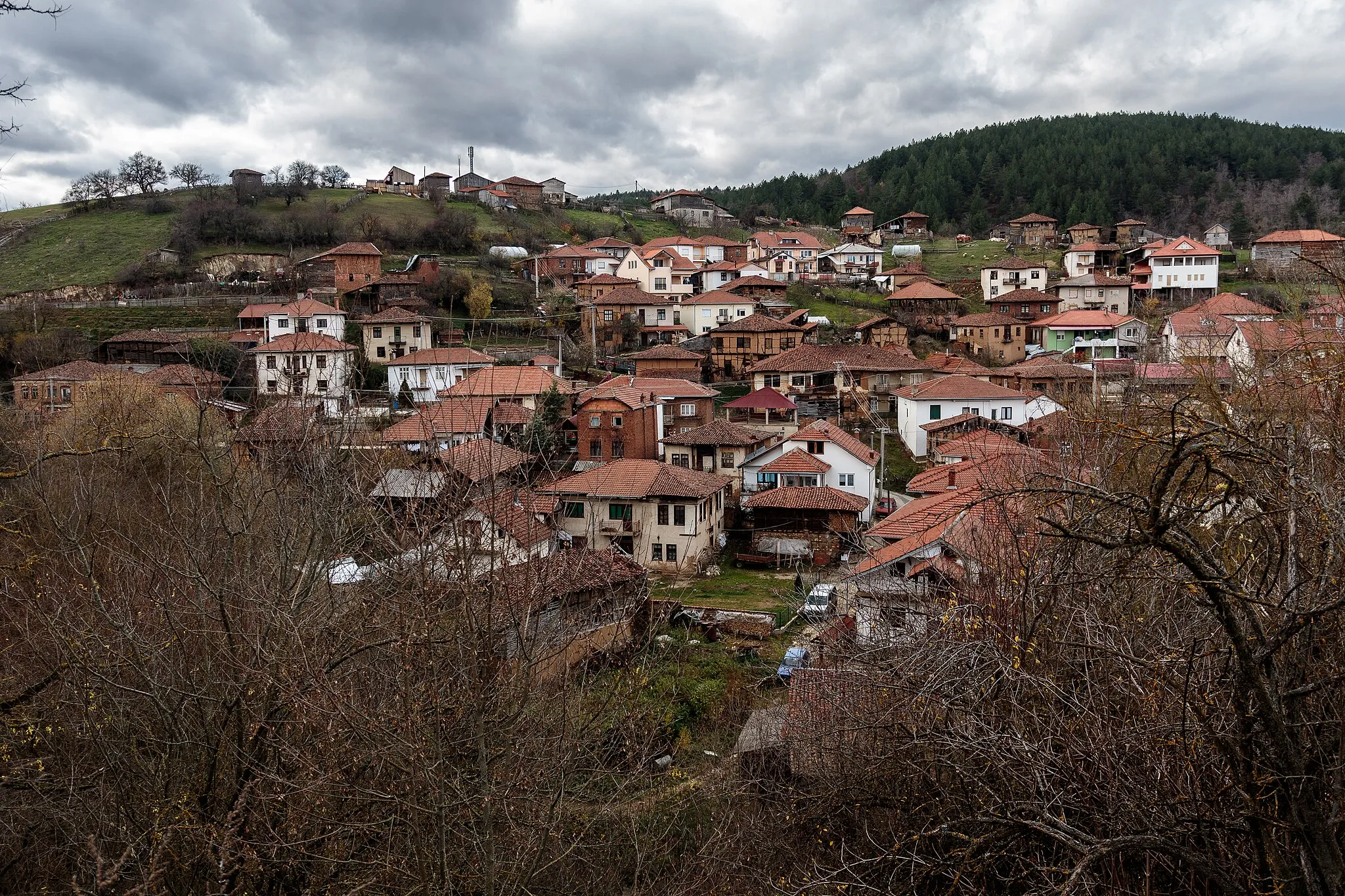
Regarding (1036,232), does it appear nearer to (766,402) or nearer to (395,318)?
(766,402)

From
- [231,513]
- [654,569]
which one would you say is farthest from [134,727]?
[654,569]

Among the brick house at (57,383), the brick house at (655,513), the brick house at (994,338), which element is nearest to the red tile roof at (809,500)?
the brick house at (655,513)

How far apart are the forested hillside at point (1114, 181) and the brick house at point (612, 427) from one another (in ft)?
213

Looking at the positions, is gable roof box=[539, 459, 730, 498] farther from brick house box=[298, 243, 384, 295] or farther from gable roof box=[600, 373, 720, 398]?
brick house box=[298, 243, 384, 295]

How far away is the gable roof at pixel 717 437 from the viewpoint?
30156 mm

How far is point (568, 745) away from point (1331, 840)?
13.9 ft

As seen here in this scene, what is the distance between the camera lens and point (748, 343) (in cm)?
4534

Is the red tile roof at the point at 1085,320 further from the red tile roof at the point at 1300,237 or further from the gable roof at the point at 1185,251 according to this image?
the red tile roof at the point at 1300,237

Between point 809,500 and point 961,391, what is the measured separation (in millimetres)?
10718

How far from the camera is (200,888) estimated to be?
6059 mm

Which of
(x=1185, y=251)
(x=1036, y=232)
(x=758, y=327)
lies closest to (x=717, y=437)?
(x=758, y=327)

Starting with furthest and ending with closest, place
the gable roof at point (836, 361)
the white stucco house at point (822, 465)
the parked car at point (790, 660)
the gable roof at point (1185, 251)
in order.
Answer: the gable roof at point (1185, 251) → the gable roof at point (836, 361) → the white stucco house at point (822, 465) → the parked car at point (790, 660)

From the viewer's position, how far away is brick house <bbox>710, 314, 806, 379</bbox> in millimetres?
45156

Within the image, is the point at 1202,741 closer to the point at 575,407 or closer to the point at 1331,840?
the point at 1331,840
